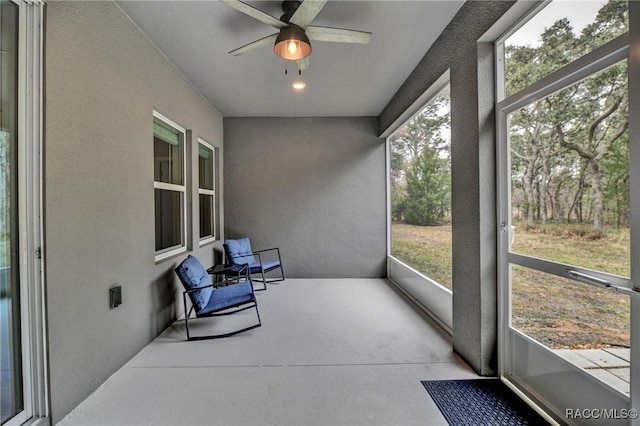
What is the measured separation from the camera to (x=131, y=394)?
177 centimetres

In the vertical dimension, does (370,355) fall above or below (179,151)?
below

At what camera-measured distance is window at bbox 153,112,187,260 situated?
2.77 metres

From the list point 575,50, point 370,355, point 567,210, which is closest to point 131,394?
point 370,355

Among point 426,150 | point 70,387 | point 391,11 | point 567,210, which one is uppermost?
point 391,11

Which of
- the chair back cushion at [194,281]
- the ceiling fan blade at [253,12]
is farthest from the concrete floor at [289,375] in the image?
the ceiling fan blade at [253,12]

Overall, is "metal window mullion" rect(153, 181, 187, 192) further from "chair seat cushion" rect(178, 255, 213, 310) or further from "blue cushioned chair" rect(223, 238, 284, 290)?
"blue cushioned chair" rect(223, 238, 284, 290)

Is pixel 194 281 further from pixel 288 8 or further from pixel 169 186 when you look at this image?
pixel 288 8

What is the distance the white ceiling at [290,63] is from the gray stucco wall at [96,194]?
323 millimetres

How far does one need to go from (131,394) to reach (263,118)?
3984 millimetres

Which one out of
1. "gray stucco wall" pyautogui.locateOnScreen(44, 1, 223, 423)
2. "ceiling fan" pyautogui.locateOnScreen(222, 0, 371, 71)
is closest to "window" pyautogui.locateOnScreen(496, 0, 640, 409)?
"ceiling fan" pyautogui.locateOnScreen(222, 0, 371, 71)

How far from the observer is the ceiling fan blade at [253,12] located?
1.65 metres

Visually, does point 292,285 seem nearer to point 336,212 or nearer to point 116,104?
point 336,212

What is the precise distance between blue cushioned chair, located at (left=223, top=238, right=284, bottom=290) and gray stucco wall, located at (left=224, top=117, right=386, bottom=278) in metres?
0.17

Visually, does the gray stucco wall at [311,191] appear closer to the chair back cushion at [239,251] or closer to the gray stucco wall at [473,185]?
the chair back cushion at [239,251]
